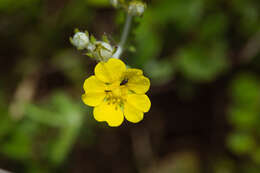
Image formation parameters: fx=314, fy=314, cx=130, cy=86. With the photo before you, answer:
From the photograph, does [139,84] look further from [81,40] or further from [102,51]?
[81,40]

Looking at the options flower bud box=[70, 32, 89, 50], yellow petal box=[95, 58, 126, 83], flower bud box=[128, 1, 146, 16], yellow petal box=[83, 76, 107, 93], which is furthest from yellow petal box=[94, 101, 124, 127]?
flower bud box=[128, 1, 146, 16]

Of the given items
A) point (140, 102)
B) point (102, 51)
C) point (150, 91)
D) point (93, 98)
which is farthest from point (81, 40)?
point (150, 91)

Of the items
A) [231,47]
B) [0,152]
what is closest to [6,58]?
[0,152]

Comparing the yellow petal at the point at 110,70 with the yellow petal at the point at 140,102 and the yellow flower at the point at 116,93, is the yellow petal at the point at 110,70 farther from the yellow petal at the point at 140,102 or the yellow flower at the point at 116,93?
the yellow petal at the point at 140,102

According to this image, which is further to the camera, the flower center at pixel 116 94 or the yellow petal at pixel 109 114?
the flower center at pixel 116 94

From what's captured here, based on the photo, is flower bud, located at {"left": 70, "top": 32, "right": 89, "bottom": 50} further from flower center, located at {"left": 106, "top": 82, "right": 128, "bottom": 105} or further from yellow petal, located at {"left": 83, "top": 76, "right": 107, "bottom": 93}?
flower center, located at {"left": 106, "top": 82, "right": 128, "bottom": 105}

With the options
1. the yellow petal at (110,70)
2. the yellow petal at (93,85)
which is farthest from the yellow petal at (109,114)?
the yellow petal at (110,70)
